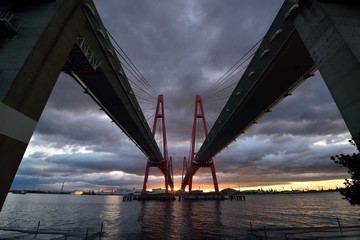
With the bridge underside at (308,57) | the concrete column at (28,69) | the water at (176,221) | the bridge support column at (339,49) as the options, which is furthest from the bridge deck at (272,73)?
the water at (176,221)

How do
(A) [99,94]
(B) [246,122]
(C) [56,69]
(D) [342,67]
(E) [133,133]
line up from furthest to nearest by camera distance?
(E) [133,133] → (B) [246,122] → (A) [99,94] → (C) [56,69] → (D) [342,67]

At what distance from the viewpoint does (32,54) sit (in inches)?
340

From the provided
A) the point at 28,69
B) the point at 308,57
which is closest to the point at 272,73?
the point at 308,57

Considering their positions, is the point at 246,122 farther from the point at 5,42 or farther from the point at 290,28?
the point at 5,42

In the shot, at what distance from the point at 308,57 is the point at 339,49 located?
24.2 ft

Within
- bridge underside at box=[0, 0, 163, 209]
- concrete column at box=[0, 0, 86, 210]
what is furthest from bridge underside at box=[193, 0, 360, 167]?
concrete column at box=[0, 0, 86, 210]

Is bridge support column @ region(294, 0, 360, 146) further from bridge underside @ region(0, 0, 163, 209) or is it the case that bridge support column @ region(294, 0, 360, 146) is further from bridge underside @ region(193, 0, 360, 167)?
bridge underside @ region(0, 0, 163, 209)

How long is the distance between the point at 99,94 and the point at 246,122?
67.7 feet

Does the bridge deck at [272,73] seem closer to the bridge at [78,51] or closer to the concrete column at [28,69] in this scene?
the bridge at [78,51]

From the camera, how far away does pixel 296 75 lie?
57.3ft

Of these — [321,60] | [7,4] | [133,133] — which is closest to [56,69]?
[7,4]

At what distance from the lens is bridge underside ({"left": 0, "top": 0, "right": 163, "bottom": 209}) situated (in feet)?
26.2

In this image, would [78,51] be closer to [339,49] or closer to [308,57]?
[339,49]

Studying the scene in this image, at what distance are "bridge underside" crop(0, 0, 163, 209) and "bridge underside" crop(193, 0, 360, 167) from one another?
37.5 ft
